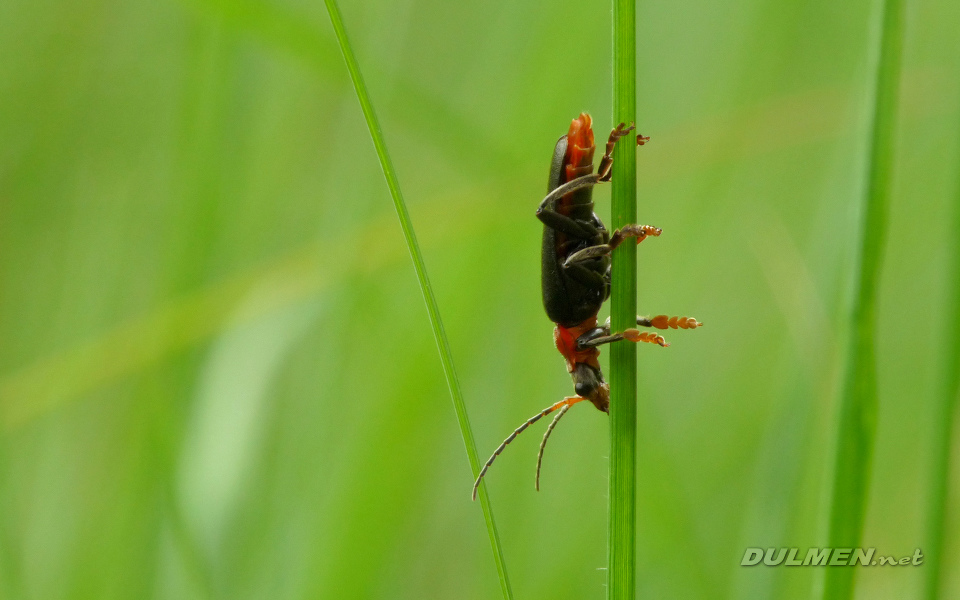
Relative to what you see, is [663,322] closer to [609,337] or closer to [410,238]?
[609,337]

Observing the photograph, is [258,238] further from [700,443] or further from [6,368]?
[700,443]

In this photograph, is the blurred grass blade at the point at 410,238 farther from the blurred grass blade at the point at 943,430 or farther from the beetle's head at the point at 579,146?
the beetle's head at the point at 579,146

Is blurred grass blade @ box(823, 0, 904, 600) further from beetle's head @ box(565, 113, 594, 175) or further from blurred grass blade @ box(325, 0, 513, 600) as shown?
beetle's head @ box(565, 113, 594, 175)

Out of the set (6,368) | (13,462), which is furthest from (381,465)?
(6,368)

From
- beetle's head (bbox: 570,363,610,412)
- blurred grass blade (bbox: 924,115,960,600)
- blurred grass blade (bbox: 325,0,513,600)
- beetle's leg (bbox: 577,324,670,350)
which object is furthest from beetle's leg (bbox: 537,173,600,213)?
blurred grass blade (bbox: 924,115,960,600)

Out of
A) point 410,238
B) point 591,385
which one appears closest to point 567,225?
point 591,385

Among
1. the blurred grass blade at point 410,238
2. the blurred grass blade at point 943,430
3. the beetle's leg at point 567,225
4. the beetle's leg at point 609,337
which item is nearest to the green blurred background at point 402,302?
the blurred grass blade at point 943,430
